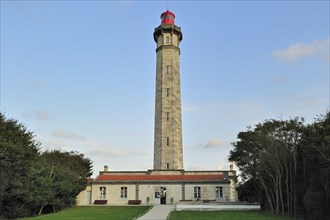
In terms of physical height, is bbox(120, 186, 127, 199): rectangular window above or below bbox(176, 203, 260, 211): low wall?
above

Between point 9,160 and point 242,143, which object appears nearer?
point 9,160

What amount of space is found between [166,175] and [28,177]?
16459 mm

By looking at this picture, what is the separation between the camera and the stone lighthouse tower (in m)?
38.6

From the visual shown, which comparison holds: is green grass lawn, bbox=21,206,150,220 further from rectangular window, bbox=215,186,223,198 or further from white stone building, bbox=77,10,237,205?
rectangular window, bbox=215,186,223,198

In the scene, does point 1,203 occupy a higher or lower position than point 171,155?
lower

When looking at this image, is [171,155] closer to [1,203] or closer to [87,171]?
[87,171]

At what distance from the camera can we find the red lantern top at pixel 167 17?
142ft

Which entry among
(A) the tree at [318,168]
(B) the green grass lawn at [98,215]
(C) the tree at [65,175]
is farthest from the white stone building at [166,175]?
(A) the tree at [318,168]

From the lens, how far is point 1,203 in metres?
22.4

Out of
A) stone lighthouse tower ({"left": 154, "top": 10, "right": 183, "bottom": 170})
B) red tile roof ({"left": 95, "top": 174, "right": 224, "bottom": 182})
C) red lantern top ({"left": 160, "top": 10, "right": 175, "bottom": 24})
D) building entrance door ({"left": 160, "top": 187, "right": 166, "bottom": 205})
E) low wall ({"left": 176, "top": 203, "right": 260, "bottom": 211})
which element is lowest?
low wall ({"left": 176, "top": 203, "right": 260, "bottom": 211})

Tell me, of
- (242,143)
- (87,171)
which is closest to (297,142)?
(242,143)

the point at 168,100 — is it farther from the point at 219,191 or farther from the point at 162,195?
the point at 219,191

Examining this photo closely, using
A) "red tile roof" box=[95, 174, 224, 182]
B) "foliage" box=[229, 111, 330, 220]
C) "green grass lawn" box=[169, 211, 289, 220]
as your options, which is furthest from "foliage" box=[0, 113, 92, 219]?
"foliage" box=[229, 111, 330, 220]

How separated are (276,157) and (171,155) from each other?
14728 mm
